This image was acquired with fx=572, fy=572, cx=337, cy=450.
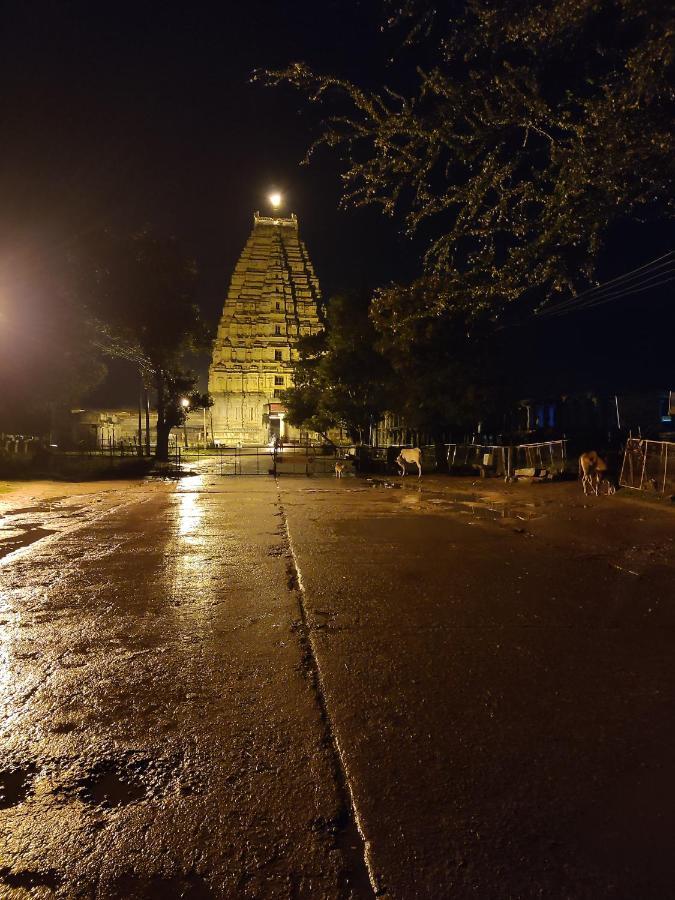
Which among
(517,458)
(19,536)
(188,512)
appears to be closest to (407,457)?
(517,458)

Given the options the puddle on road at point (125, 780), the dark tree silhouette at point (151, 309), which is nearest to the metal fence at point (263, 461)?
the dark tree silhouette at point (151, 309)

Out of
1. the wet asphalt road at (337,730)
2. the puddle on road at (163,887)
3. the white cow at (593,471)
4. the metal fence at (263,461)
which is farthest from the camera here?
the metal fence at (263,461)

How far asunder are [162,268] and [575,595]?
3269cm

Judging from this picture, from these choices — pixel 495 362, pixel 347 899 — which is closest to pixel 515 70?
pixel 347 899

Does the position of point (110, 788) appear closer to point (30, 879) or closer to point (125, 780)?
point (125, 780)

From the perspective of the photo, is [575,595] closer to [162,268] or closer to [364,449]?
[364,449]

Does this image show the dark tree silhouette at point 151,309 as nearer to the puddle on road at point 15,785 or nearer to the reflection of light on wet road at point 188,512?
the reflection of light on wet road at point 188,512

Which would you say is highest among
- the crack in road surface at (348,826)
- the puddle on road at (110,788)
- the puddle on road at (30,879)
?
the crack in road surface at (348,826)

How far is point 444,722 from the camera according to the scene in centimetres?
299

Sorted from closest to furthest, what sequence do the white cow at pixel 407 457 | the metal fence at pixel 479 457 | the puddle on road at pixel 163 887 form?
the puddle on road at pixel 163 887, the metal fence at pixel 479 457, the white cow at pixel 407 457

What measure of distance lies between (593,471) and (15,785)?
14.2 meters

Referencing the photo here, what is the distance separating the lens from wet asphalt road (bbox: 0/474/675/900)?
2004mm

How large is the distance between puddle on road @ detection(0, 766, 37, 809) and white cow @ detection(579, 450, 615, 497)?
1402 cm

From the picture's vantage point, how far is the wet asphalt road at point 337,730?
2004 millimetres
